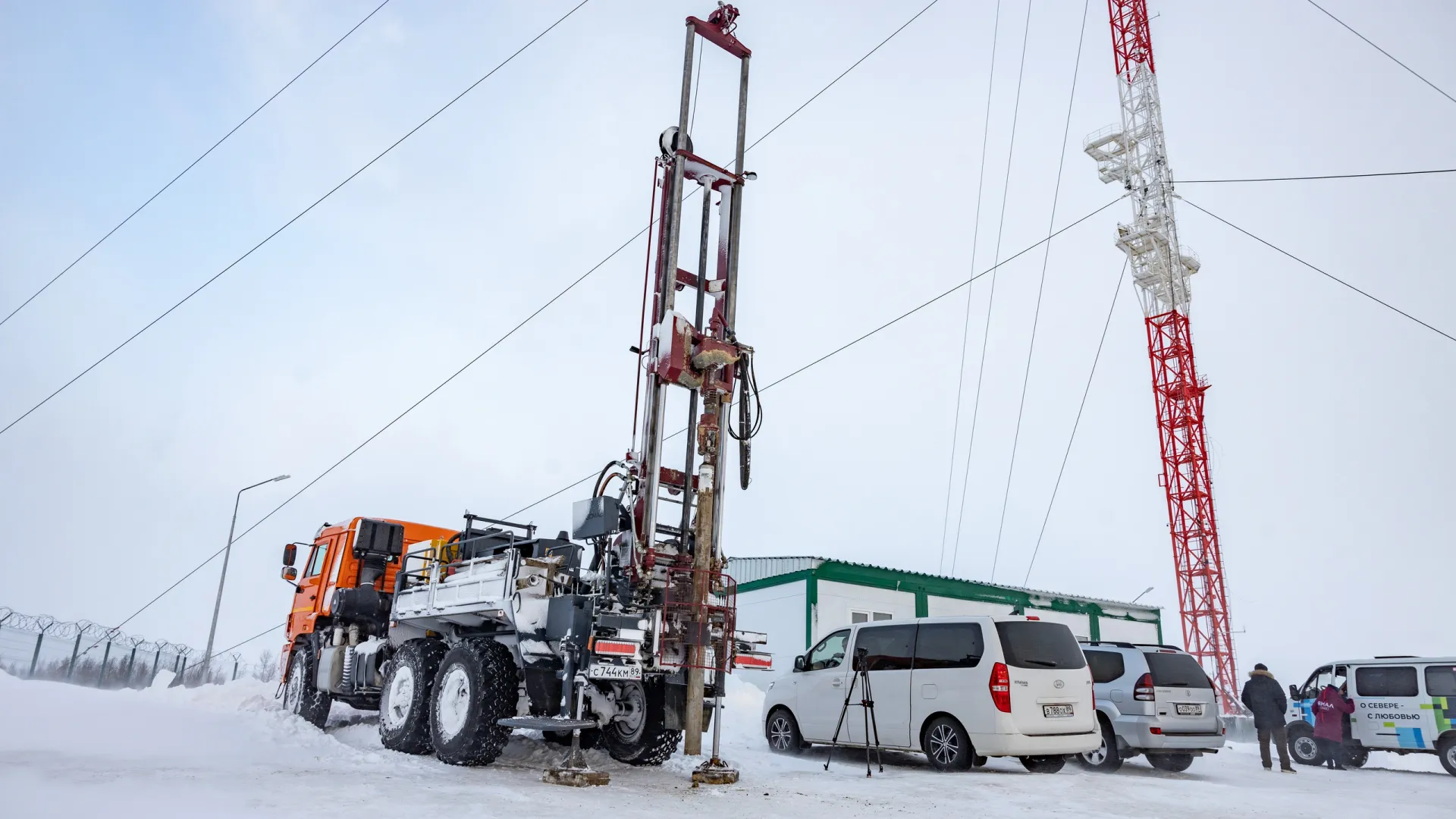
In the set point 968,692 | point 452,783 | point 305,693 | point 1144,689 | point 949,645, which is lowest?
point 452,783

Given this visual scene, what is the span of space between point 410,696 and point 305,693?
401 cm

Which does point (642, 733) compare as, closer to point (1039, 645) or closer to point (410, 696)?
point (410, 696)

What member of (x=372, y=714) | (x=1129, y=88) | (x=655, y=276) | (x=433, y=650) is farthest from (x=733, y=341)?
Result: (x=1129, y=88)

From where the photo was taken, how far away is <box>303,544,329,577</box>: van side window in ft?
44.5

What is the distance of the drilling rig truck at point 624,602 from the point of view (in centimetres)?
827

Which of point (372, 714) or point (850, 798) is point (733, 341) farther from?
point (372, 714)

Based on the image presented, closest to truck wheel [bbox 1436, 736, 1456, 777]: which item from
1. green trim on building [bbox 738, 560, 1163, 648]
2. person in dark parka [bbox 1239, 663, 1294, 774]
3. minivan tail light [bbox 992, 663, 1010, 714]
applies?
person in dark parka [bbox 1239, 663, 1294, 774]

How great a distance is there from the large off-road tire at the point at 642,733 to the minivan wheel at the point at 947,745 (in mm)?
2838

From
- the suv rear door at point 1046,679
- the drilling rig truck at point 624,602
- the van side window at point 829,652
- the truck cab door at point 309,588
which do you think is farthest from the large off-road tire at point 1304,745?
the truck cab door at point 309,588

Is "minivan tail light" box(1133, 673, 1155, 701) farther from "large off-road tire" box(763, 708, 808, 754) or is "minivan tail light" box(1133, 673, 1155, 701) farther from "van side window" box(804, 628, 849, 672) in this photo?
→ "large off-road tire" box(763, 708, 808, 754)

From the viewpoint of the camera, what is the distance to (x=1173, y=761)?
38.0 feet

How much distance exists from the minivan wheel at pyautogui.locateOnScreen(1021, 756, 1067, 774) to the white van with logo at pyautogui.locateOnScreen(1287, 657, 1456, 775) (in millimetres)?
7333

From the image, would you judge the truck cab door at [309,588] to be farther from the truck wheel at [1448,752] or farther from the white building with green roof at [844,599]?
the truck wheel at [1448,752]

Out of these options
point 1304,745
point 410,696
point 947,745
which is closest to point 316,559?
point 410,696
